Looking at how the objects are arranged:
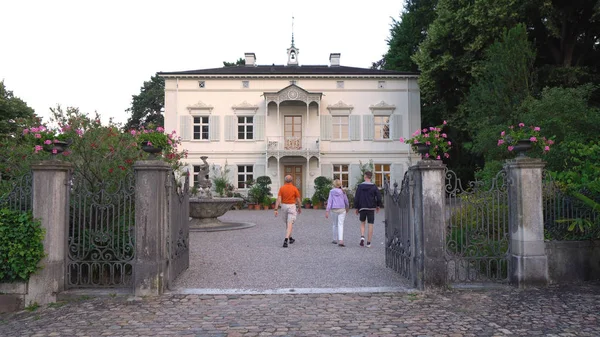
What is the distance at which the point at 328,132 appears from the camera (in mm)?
30312

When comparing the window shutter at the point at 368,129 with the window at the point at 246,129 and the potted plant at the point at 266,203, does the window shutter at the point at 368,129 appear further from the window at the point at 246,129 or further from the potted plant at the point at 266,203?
the potted plant at the point at 266,203

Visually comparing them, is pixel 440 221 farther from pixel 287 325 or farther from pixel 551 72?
pixel 551 72

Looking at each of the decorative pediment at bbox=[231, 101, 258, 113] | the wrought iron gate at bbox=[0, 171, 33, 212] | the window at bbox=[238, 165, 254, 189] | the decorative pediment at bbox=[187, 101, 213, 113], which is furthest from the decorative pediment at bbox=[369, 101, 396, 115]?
the wrought iron gate at bbox=[0, 171, 33, 212]

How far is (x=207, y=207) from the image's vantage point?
1459 centimetres

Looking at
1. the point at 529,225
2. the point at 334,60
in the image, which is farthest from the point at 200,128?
the point at 529,225

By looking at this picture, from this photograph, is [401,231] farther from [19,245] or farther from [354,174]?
[354,174]

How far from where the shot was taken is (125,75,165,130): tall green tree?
1810 inches

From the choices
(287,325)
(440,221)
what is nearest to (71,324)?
(287,325)

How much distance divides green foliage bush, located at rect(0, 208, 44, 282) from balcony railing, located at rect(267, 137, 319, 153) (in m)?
23.6

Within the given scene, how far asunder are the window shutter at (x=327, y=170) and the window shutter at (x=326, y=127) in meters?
1.85

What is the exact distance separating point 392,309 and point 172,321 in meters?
2.53

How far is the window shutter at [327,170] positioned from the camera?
3001cm

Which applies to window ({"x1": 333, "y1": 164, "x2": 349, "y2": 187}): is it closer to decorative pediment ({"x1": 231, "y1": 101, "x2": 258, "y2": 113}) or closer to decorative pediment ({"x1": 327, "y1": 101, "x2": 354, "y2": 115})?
decorative pediment ({"x1": 327, "y1": 101, "x2": 354, "y2": 115})

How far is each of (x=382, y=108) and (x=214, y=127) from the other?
11.2 m
